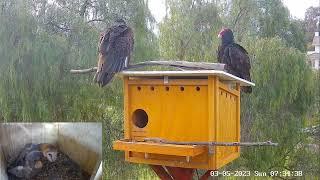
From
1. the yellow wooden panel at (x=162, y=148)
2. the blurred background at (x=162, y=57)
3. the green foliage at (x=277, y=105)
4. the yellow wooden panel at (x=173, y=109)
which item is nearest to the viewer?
the yellow wooden panel at (x=162, y=148)

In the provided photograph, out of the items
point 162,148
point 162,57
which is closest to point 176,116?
point 162,148

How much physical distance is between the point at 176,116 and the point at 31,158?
0.56 m

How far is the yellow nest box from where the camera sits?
1227mm

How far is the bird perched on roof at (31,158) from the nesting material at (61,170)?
0.06 ft

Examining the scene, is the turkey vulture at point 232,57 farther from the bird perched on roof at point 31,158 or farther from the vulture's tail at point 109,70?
the bird perched on roof at point 31,158

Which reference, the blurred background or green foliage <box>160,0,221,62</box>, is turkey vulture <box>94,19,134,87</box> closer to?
the blurred background

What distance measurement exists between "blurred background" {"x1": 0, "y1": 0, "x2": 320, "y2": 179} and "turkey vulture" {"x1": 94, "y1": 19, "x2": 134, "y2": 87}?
75 centimetres

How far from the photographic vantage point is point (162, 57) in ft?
7.93

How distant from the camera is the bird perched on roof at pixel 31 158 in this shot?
1532 mm

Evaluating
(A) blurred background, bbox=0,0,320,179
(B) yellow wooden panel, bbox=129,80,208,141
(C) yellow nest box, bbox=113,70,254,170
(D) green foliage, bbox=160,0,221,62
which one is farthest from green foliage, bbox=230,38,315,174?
(B) yellow wooden panel, bbox=129,80,208,141

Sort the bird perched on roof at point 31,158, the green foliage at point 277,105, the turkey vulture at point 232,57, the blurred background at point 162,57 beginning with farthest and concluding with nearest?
the green foliage at point 277,105, the blurred background at point 162,57, the turkey vulture at point 232,57, the bird perched on roof at point 31,158

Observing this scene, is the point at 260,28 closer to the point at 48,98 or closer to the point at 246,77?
the point at 246,77

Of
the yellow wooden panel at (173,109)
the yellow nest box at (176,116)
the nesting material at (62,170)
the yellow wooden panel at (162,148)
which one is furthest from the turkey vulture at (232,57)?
the nesting material at (62,170)

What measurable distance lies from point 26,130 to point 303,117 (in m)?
1.54
